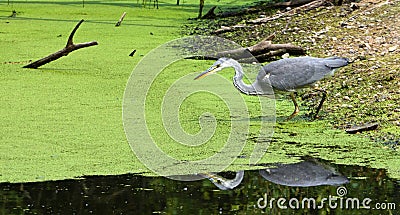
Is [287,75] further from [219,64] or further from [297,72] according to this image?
[219,64]

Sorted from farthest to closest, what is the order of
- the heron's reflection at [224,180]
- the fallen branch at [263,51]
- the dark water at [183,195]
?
the fallen branch at [263,51]
the heron's reflection at [224,180]
the dark water at [183,195]

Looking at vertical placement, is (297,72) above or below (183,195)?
above

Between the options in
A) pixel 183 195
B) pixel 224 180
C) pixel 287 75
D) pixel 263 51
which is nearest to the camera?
pixel 183 195

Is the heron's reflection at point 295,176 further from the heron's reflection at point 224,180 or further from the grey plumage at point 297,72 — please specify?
the grey plumage at point 297,72

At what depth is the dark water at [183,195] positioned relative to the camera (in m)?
3.23

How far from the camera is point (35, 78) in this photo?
602 centimetres

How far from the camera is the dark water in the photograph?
323 cm

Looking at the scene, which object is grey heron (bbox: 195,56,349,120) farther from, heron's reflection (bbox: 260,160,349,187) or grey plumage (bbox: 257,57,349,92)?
heron's reflection (bbox: 260,160,349,187)

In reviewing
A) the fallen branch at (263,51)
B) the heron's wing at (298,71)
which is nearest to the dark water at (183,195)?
the heron's wing at (298,71)

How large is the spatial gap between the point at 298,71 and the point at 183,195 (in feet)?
5.32

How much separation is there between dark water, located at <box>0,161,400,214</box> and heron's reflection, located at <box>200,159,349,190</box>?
16 millimetres

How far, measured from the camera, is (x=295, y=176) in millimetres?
3719

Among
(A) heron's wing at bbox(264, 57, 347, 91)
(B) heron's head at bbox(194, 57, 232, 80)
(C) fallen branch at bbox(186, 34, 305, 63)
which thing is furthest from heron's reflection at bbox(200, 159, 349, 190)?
(C) fallen branch at bbox(186, 34, 305, 63)

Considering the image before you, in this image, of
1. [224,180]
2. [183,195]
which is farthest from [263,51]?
[183,195]
